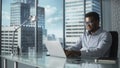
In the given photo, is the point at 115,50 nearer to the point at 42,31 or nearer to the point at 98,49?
the point at 98,49

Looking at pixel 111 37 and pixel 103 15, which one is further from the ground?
pixel 103 15

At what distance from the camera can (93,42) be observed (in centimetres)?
262

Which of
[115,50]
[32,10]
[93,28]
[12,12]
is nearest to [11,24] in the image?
[12,12]

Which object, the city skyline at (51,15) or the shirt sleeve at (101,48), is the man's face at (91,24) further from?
the city skyline at (51,15)

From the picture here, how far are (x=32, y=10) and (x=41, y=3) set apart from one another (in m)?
0.28

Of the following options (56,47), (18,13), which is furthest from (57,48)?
(18,13)

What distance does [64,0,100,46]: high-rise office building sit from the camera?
477 cm

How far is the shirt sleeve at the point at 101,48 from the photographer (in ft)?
7.91

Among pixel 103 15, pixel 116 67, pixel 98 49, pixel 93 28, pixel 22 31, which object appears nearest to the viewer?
pixel 116 67

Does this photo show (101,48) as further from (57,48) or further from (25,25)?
(25,25)

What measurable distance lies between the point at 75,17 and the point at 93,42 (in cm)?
228

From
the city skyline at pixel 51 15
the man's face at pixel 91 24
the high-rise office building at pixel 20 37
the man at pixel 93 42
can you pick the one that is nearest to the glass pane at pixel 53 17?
the city skyline at pixel 51 15

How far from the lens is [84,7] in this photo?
4.76 meters

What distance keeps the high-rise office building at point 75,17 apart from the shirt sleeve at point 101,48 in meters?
2.24
